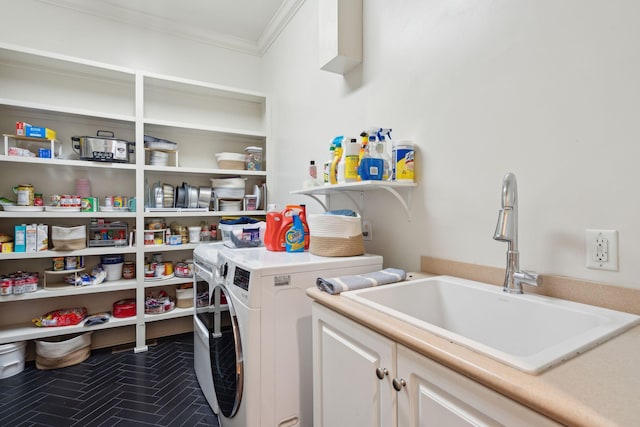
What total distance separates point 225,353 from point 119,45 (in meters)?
2.86

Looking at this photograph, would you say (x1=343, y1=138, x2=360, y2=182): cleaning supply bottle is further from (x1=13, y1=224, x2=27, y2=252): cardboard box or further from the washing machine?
(x1=13, y1=224, x2=27, y2=252): cardboard box

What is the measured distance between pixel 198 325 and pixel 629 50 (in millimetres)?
2319

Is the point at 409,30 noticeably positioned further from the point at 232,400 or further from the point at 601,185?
the point at 232,400

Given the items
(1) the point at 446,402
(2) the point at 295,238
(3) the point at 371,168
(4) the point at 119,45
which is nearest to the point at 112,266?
(2) the point at 295,238

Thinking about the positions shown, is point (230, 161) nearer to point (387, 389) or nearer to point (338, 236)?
point (338, 236)

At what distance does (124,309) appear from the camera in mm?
2580

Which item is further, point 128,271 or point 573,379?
point 128,271

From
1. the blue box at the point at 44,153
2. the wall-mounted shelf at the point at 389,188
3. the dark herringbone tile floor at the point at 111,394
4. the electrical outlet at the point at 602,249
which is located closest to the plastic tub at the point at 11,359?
the dark herringbone tile floor at the point at 111,394

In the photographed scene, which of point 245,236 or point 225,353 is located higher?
point 245,236

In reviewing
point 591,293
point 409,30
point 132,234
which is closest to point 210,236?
point 132,234

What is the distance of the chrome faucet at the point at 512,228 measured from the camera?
97 centimetres

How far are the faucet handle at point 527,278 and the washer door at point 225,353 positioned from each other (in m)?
1.10

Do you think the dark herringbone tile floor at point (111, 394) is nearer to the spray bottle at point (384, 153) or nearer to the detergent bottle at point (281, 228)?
the detergent bottle at point (281, 228)

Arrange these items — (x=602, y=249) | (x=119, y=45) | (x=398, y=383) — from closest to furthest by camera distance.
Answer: (x=398, y=383) < (x=602, y=249) < (x=119, y=45)
